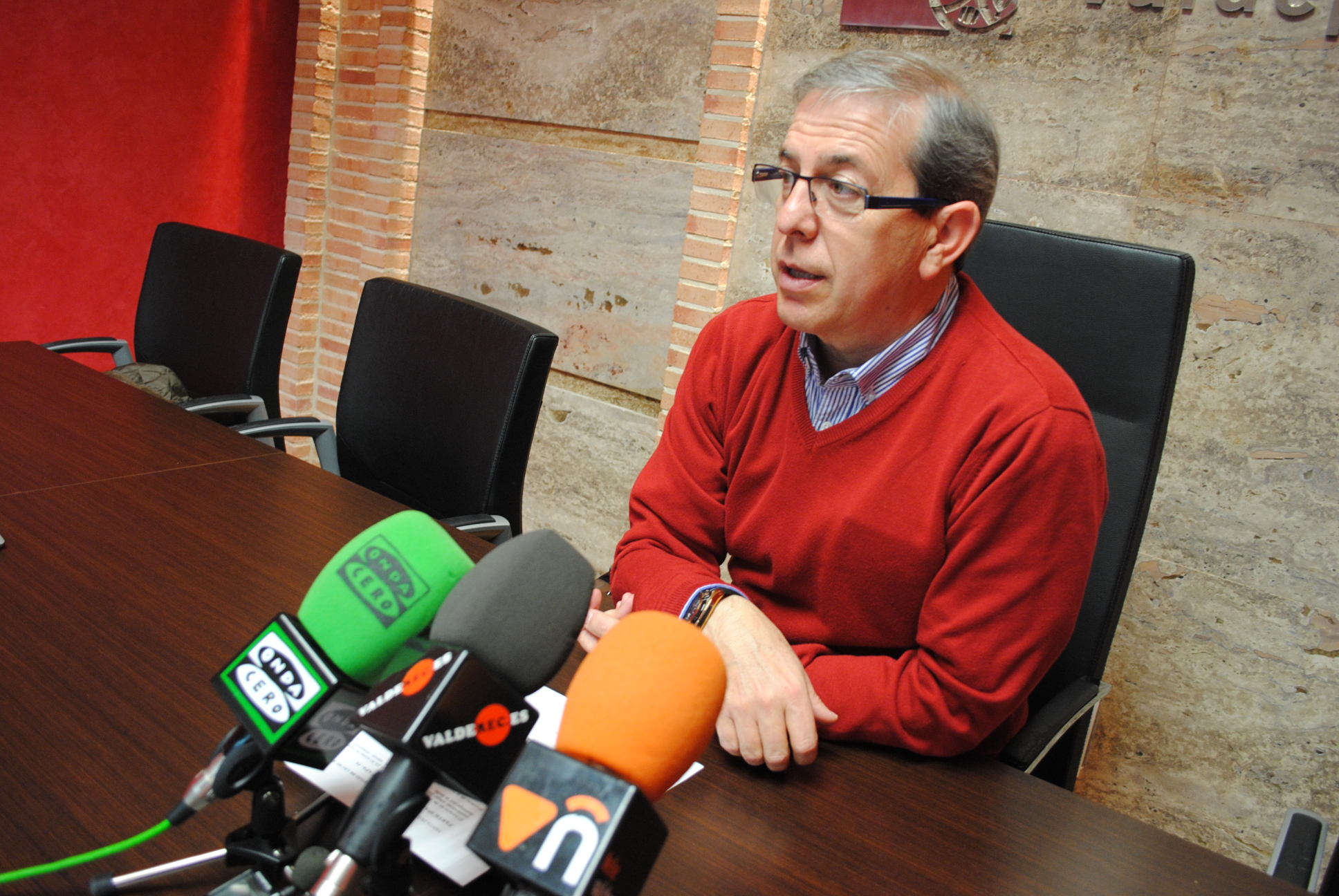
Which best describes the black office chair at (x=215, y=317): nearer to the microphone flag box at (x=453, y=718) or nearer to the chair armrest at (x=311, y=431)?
the chair armrest at (x=311, y=431)

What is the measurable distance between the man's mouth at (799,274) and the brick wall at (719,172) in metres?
1.70

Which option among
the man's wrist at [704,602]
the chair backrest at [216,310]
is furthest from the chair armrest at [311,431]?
the man's wrist at [704,602]

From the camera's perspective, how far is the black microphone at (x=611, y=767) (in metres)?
0.53

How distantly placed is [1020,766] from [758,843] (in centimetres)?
50

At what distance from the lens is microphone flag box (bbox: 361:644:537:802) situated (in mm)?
596

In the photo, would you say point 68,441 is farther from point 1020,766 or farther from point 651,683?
point 1020,766

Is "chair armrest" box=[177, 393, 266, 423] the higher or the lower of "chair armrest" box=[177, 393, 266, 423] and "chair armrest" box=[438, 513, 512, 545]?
the higher

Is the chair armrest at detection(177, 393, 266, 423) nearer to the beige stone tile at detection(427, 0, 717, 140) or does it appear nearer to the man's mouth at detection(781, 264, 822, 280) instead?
the man's mouth at detection(781, 264, 822, 280)

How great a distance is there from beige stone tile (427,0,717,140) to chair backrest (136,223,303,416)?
1.32 m

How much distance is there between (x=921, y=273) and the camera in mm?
1269

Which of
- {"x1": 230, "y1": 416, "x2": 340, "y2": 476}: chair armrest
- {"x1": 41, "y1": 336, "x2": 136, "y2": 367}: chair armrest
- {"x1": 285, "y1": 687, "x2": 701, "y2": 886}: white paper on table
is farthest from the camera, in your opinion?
{"x1": 41, "y1": 336, "x2": 136, "y2": 367}: chair armrest

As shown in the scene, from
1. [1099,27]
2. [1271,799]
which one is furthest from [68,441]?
[1271,799]

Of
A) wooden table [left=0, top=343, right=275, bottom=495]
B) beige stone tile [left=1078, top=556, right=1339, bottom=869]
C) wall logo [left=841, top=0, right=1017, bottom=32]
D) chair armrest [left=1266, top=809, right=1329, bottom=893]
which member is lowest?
beige stone tile [left=1078, top=556, right=1339, bottom=869]

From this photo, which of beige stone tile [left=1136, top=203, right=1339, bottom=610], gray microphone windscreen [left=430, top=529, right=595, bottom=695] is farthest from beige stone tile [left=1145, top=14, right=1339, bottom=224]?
gray microphone windscreen [left=430, top=529, right=595, bottom=695]
